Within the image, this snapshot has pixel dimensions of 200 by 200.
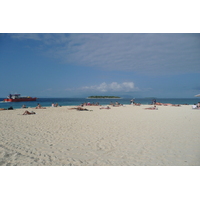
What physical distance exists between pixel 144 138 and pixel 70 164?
3.22 metres

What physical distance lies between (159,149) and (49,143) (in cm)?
359

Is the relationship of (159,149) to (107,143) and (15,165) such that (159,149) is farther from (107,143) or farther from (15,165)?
(15,165)

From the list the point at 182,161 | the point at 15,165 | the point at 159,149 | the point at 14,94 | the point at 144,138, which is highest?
the point at 14,94

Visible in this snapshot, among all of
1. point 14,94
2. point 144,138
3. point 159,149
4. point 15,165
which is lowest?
point 15,165

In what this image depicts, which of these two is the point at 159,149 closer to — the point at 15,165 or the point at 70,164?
the point at 70,164

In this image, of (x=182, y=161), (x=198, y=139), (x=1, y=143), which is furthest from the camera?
(x=198, y=139)

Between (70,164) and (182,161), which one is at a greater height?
(182,161)

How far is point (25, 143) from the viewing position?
211 inches

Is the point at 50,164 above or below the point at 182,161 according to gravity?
below

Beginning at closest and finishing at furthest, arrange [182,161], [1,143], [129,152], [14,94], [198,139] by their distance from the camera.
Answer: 1. [182,161]
2. [129,152]
3. [1,143]
4. [198,139]
5. [14,94]

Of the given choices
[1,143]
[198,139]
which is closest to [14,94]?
[1,143]

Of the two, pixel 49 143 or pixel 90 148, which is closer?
pixel 90 148

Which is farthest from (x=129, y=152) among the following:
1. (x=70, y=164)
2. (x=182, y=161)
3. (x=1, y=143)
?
(x=1, y=143)

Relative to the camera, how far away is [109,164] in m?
3.82
